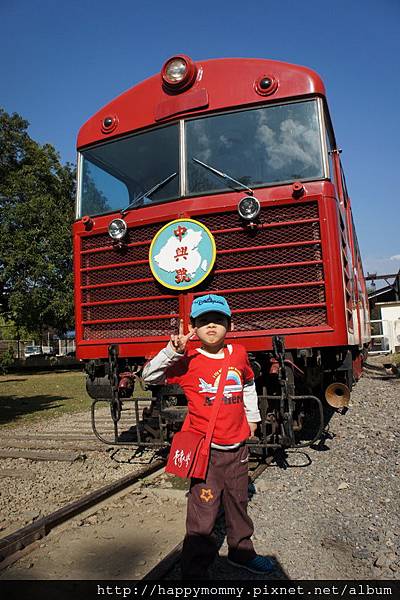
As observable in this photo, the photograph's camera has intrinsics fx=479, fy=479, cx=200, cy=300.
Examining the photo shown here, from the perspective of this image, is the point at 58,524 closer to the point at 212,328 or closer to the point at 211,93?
the point at 212,328

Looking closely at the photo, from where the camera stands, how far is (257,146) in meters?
4.41

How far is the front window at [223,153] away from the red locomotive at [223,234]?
11mm

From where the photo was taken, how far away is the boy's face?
2588mm

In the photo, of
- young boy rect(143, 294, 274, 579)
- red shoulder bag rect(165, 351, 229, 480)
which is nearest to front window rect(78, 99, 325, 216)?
young boy rect(143, 294, 274, 579)

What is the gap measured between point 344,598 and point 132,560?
1.17m

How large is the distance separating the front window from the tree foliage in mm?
18123

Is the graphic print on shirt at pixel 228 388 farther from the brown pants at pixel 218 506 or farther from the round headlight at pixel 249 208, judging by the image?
the round headlight at pixel 249 208

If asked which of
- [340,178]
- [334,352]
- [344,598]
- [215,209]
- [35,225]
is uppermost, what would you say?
[35,225]

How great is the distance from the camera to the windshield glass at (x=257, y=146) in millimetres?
4281

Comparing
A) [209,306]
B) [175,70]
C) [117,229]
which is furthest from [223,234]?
[209,306]

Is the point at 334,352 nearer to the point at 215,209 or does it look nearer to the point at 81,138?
the point at 215,209

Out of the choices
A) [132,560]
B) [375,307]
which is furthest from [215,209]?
[375,307]

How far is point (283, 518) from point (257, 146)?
3.12m

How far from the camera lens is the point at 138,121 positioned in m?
4.81
